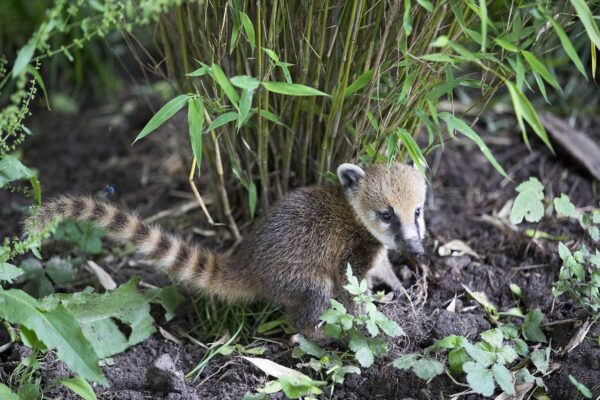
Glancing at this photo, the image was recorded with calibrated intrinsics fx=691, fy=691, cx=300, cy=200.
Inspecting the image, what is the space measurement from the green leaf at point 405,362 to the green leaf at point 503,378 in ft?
1.38

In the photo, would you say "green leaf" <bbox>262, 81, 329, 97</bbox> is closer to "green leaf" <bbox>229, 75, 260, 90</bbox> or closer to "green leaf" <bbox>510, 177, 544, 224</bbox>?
"green leaf" <bbox>229, 75, 260, 90</bbox>

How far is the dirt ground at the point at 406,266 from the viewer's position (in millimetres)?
3838

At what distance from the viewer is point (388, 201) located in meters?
4.35

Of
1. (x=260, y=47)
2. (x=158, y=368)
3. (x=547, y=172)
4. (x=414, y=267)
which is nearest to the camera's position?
(x=260, y=47)

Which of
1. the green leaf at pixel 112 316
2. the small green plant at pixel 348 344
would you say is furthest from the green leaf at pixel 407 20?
the green leaf at pixel 112 316

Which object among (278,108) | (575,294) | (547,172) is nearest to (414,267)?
(575,294)

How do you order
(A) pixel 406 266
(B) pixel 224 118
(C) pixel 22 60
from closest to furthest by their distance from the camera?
(C) pixel 22 60, (B) pixel 224 118, (A) pixel 406 266

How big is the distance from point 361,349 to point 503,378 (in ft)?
2.45

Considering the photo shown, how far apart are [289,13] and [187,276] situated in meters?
1.70

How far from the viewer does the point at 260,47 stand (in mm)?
3617

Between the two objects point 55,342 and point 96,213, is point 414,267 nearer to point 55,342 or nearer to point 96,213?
point 96,213

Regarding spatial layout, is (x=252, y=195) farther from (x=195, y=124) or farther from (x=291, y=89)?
(x=291, y=89)

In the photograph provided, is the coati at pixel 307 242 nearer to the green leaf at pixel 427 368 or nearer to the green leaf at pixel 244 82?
the green leaf at pixel 427 368

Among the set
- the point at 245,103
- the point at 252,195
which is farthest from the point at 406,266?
the point at 245,103
